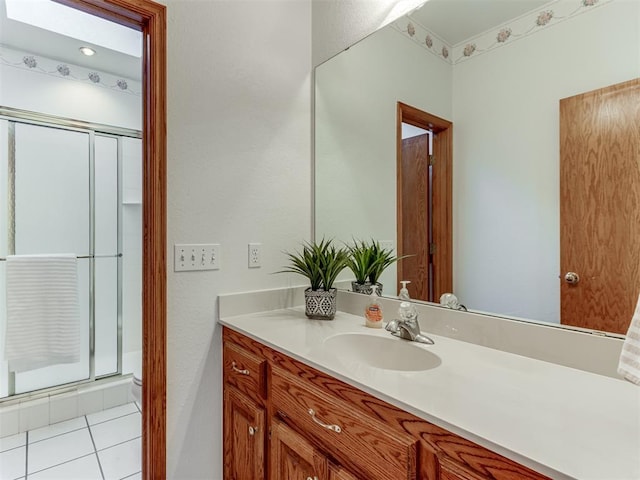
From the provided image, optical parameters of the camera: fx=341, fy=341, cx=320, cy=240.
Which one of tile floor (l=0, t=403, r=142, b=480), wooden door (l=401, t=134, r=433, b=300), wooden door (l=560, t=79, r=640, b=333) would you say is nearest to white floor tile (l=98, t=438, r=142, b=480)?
tile floor (l=0, t=403, r=142, b=480)

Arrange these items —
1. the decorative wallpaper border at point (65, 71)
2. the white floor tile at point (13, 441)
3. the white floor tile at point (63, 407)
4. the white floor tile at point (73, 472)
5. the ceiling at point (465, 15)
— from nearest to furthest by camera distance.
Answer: the ceiling at point (465, 15), the white floor tile at point (73, 472), the white floor tile at point (13, 441), the white floor tile at point (63, 407), the decorative wallpaper border at point (65, 71)

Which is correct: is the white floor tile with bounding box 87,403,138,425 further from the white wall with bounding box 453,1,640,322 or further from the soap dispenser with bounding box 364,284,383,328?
the white wall with bounding box 453,1,640,322

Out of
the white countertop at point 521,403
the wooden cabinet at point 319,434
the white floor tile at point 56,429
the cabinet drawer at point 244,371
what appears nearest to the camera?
the white countertop at point 521,403

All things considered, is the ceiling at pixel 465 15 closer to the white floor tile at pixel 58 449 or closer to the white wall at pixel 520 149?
the white wall at pixel 520 149

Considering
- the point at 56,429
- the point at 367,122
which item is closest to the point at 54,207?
the point at 56,429

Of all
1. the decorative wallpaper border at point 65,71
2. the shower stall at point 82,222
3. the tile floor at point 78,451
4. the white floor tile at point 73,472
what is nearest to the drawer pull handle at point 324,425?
the tile floor at point 78,451

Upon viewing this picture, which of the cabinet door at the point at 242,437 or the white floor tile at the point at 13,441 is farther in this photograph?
the white floor tile at the point at 13,441

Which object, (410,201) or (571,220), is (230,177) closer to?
(410,201)

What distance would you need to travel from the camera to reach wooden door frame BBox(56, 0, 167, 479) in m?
1.25

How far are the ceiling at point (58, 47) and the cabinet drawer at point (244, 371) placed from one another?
2.10m

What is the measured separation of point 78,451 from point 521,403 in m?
2.17

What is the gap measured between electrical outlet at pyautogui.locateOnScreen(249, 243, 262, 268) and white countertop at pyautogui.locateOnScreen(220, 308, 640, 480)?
495 millimetres

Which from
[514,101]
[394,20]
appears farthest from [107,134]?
[514,101]

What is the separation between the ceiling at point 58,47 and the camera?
6.37 feet
